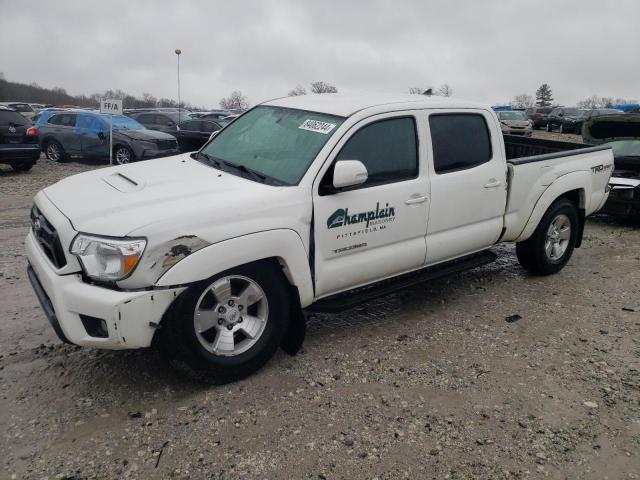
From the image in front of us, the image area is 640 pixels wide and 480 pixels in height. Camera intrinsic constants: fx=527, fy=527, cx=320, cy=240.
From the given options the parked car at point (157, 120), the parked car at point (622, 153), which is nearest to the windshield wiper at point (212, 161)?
the parked car at point (622, 153)

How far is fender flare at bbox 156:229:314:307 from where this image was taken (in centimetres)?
296

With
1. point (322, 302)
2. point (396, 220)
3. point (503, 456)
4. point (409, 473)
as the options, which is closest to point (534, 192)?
point (396, 220)

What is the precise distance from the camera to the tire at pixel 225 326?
10.0ft

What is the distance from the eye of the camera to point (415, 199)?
4008mm

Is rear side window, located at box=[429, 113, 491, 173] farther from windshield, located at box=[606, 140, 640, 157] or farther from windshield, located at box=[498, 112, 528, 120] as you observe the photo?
windshield, located at box=[498, 112, 528, 120]

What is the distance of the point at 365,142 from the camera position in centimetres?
381

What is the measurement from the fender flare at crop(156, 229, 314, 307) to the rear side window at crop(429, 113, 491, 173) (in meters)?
1.48

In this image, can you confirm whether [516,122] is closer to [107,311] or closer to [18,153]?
[18,153]

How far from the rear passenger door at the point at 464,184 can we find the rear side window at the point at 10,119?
11147 millimetres

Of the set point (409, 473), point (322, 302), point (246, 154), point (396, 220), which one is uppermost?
point (246, 154)

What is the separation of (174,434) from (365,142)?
2.29 metres

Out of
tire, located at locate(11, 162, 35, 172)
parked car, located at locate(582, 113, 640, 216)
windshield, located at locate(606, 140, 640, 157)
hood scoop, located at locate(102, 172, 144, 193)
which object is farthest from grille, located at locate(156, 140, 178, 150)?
hood scoop, located at locate(102, 172, 144, 193)

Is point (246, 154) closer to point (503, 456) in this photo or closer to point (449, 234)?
point (449, 234)

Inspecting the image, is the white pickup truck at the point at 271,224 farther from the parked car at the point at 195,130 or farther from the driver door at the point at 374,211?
the parked car at the point at 195,130
